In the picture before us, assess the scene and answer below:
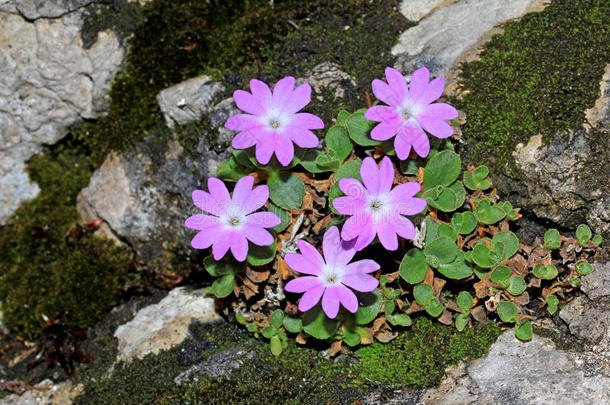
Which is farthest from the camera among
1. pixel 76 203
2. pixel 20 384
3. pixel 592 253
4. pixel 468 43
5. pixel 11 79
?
pixel 76 203

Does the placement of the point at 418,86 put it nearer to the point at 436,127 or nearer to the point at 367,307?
the point at 436,127

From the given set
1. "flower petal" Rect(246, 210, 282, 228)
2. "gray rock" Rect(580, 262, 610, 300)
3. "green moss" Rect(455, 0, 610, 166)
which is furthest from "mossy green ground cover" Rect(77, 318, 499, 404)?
"green moss" Rect(455, 0, 610, 166)

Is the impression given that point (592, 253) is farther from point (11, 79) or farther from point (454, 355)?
point (11, 79)

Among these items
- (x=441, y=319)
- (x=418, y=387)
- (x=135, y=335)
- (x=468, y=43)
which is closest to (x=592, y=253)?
(x=441, y=319)

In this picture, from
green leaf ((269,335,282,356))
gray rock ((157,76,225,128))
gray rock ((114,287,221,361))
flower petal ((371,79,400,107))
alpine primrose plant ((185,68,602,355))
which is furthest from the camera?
gray rock ((157,76,225,128))

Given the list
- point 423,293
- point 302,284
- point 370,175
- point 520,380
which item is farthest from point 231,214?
point 520,380

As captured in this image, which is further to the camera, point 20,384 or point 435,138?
point 20,384

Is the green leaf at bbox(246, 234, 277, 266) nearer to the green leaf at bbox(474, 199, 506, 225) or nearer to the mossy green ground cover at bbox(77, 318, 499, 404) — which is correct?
the mossy green ground cover at bbox(77, 318, 499, 404)
